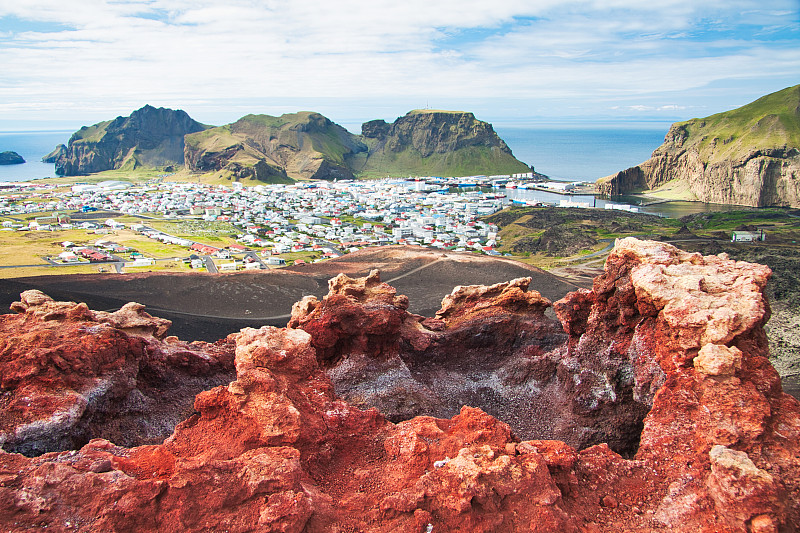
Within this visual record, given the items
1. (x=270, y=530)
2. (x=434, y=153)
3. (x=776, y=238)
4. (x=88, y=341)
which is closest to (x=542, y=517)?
(x=270, y=530)

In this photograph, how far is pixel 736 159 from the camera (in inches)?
4333

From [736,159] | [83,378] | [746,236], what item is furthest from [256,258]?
[736,159]

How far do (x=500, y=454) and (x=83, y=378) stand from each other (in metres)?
9.71

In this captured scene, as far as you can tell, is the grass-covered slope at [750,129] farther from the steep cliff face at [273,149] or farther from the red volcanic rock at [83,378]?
the red volcanic rock at [83,378]

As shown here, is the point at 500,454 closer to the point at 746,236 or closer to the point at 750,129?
the point at 746,236

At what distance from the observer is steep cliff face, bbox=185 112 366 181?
165125 mm

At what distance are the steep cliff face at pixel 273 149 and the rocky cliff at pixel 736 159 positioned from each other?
94.7 meters

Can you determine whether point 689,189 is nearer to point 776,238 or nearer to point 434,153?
point 776,238

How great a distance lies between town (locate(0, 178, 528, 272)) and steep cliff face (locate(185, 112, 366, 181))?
1020 inches

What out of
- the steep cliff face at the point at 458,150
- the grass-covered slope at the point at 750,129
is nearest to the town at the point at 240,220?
the grass-covered slope at the point at 750,129

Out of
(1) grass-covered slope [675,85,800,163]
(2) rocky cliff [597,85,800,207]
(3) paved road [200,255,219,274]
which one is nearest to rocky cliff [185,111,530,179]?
(2) rocky cliff [597,85,800,207]

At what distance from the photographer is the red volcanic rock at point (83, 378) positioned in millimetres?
10438

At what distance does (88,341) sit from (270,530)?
327 inches

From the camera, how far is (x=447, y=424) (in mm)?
10133
